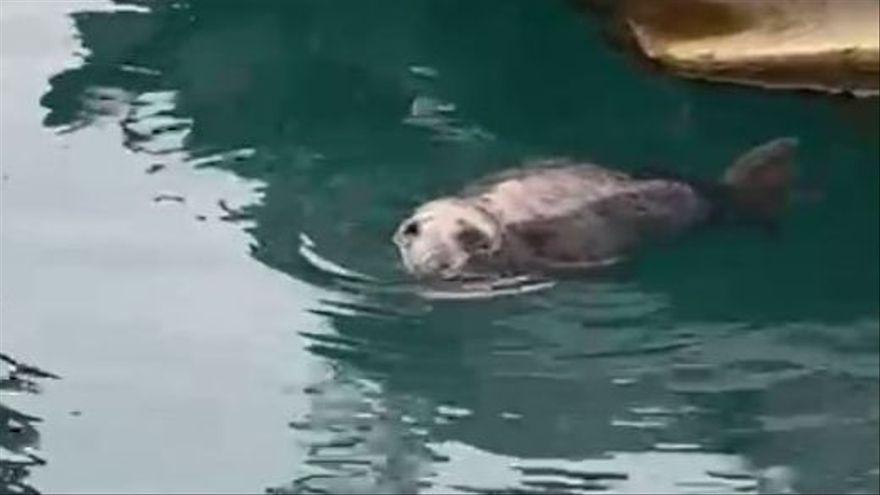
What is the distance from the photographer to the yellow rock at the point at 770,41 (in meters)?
5.90

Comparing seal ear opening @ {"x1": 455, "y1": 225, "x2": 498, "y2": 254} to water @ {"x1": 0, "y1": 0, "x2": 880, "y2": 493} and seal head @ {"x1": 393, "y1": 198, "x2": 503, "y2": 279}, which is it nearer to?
seal head @ {"x1": 393, "y1": 198, "x2": 503, "y2": 279}

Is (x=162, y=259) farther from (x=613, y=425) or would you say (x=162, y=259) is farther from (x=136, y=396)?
(x=613, y=425)

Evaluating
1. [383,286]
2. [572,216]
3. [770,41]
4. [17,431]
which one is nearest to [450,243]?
[383,286]

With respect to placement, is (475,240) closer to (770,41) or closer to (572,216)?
(572,216)

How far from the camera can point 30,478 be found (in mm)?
4543

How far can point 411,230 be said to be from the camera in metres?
5.24

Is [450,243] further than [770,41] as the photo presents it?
No

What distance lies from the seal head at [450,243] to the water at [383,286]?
0.22 feet

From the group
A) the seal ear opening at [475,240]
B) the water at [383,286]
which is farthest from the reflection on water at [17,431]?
the seal ear opening at [475,240]

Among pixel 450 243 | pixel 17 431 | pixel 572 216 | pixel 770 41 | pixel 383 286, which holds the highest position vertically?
pixel 770 41

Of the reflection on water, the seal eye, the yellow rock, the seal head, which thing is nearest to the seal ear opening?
the seal head

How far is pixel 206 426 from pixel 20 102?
1.98 metres

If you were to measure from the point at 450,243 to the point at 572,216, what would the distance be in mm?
320

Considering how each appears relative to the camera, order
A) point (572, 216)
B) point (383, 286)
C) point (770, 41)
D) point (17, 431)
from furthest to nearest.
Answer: point (770, 41) → point (572, 216) → point (383, 286) → point (17, 431)
